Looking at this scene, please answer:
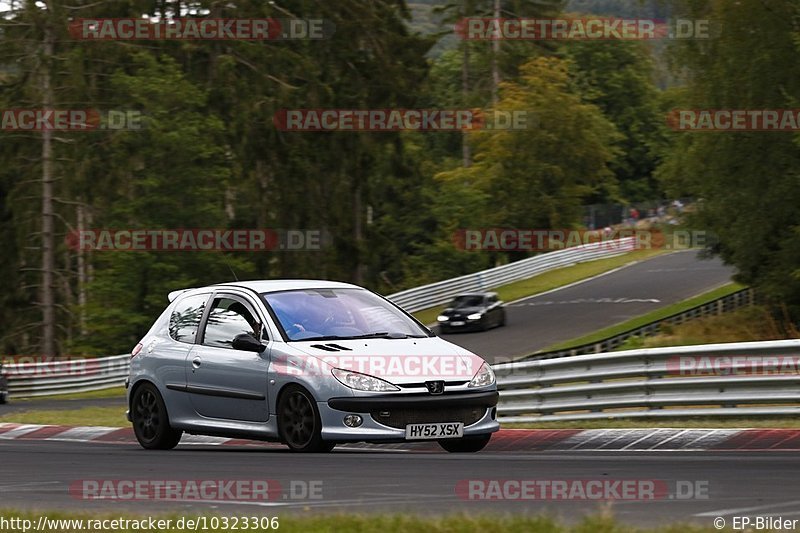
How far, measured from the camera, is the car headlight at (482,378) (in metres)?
11.7

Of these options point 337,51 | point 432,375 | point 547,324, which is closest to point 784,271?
point 547,324

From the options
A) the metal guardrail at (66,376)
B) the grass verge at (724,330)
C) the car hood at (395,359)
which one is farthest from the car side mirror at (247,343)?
the metal guardrail at (66,376)

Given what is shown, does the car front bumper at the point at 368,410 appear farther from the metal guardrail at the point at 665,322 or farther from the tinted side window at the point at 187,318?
the metal guardrail at the point at 665,322

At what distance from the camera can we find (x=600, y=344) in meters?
37.2

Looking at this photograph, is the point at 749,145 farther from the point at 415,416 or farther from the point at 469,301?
the point at 415,416

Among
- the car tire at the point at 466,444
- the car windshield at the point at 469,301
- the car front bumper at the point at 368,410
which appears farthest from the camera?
the car windshield at the point at 469,301

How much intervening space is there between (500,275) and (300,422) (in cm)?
4656

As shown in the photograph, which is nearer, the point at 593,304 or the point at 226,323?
the point at 226,323

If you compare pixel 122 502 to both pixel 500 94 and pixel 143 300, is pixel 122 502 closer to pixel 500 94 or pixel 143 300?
pixel 143 300

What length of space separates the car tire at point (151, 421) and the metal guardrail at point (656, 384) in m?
4.30

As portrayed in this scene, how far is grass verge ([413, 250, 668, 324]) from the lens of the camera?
5202 centimetres

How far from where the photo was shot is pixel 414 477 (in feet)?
30.9

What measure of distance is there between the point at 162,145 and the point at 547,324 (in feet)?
56.4

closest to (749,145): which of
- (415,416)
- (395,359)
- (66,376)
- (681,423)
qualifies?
(66,376)
